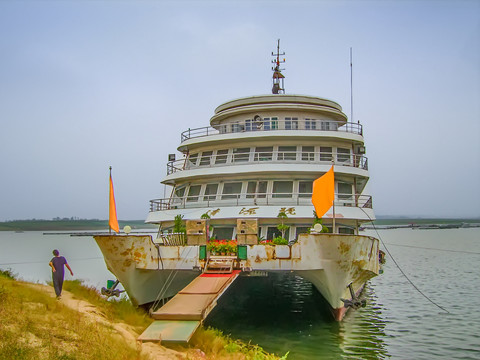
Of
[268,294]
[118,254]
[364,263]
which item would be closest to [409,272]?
[268,294]

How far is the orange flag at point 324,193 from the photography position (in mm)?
15422

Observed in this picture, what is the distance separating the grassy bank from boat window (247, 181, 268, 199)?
826 cm

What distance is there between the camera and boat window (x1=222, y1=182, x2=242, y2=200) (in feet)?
66.9

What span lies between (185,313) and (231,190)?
998cm

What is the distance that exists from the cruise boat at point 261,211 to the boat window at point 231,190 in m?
0.04

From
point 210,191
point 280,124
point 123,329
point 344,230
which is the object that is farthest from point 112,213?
point 280,124


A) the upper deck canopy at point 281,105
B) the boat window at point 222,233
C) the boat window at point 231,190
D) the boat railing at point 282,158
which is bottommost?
the boat window at point 222,233

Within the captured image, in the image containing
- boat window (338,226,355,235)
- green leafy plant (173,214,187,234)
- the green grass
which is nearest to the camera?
the green grass

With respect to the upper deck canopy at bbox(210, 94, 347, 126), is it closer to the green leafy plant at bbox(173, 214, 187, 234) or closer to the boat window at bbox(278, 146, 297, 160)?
the boat window at bbox(278, 146, 297, 160)

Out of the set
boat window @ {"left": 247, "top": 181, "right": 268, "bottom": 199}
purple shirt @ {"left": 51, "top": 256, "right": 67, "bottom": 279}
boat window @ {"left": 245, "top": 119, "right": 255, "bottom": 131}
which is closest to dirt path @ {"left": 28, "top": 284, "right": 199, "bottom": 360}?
purple shirt @ {"left": 51, "top": 256, "right": 67, "bottom": 279}

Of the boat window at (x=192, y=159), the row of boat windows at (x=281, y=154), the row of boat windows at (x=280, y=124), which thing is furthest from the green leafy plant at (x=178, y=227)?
the row of boat windows at (x=280, y=124)

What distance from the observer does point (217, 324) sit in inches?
632

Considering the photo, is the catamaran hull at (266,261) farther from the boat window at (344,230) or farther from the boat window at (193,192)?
the boat window at (193,192)

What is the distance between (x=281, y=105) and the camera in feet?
72.5
